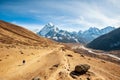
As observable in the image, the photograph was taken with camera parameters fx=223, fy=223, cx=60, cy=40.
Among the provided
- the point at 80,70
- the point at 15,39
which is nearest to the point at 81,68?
the point at 80,70

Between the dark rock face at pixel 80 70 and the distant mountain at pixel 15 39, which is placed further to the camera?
the distant mountain at pixel 15 39

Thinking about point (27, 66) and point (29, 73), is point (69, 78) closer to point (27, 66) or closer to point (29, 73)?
point (29, 73)

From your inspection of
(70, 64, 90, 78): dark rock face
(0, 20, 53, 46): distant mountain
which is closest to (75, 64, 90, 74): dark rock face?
(70, 64, 90, 78): dark rock face

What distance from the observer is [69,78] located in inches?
1716

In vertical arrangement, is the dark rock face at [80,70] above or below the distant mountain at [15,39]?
below

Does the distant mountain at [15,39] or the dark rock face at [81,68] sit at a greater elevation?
the distant mountain at [15,39]

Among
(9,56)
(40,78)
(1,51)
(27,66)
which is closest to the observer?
(40,78)

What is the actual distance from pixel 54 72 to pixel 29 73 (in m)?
7.57

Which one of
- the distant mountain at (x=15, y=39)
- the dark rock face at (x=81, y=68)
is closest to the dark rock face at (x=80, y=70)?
the dark rock face at (x=81, y=68)

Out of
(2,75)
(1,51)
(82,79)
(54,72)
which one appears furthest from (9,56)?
(82,79)

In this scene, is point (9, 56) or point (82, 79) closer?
point (82, 79)

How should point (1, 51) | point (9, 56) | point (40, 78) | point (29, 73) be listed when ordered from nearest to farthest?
point (40, 78) → point (29, 73) → point (9, 56) → point (1, 51)

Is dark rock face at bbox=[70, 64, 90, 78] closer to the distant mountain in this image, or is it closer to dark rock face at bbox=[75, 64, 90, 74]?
dark rock face at bbox=[75, 64, 90, 74]

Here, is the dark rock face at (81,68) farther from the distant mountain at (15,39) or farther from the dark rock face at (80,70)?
the distant mountain at (15,39)
